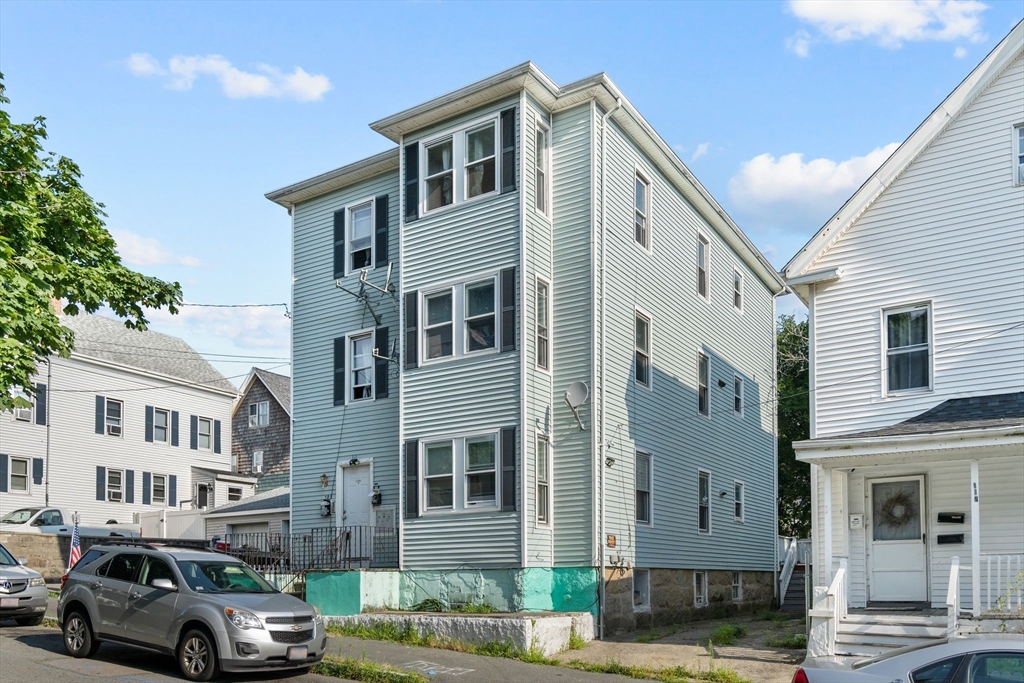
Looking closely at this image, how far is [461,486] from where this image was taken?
19.2 meters

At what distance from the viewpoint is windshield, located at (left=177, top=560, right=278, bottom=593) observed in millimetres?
13719

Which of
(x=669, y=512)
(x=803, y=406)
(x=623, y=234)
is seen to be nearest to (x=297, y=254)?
(x=623, y=234)

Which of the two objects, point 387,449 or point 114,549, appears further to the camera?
point 387,449

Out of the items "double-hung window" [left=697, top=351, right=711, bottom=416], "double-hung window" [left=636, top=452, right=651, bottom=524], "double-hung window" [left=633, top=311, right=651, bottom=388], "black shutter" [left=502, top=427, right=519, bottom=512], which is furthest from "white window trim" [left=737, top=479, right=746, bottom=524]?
"black shutter" [left=502, top=427, right=519, bottom=512]

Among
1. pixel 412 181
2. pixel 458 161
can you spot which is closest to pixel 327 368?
pixel 412 181

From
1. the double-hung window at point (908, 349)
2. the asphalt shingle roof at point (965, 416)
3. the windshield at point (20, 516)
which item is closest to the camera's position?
the asphalt shingle roof at point (965, 416)

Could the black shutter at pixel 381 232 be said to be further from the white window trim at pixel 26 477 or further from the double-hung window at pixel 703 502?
the white window trim at pixel 26 477

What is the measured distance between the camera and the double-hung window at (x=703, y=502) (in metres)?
23.7

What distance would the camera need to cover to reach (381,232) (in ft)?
74.5

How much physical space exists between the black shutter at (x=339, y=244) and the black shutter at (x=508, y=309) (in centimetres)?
569

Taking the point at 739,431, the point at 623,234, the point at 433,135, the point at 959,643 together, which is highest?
the point at 433,135

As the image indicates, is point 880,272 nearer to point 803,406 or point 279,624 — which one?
point 279,624

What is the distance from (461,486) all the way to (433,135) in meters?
7.19

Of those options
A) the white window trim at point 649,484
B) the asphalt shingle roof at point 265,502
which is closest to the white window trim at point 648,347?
the white window trim at point 649,484
